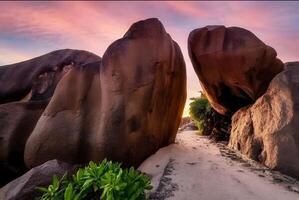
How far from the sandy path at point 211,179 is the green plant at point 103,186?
429 mm

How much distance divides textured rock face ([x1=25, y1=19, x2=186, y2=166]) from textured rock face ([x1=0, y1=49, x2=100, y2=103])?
365 cm

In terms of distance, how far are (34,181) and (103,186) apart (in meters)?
1.69

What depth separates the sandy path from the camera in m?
4.76

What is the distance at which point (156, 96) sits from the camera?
7.13 meters

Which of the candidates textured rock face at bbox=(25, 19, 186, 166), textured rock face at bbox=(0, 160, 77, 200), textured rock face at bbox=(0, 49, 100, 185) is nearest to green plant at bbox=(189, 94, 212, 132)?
textured rock face at bbox=(0, 49, 100, 185)

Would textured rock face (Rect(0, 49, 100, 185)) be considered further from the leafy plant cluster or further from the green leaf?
the leafy plant cluster

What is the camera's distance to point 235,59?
333 inches

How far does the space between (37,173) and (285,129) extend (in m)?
4.64

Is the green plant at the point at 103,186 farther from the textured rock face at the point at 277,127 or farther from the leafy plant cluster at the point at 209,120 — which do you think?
the leafy plant cluster at the point at 209,120

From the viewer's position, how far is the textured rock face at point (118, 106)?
6699mm

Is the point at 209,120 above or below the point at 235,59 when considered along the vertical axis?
below

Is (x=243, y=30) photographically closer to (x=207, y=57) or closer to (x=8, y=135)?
(x=207, y=57)

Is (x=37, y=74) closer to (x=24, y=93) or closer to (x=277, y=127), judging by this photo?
(x=24, y=93)

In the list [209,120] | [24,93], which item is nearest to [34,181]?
[24,93]
